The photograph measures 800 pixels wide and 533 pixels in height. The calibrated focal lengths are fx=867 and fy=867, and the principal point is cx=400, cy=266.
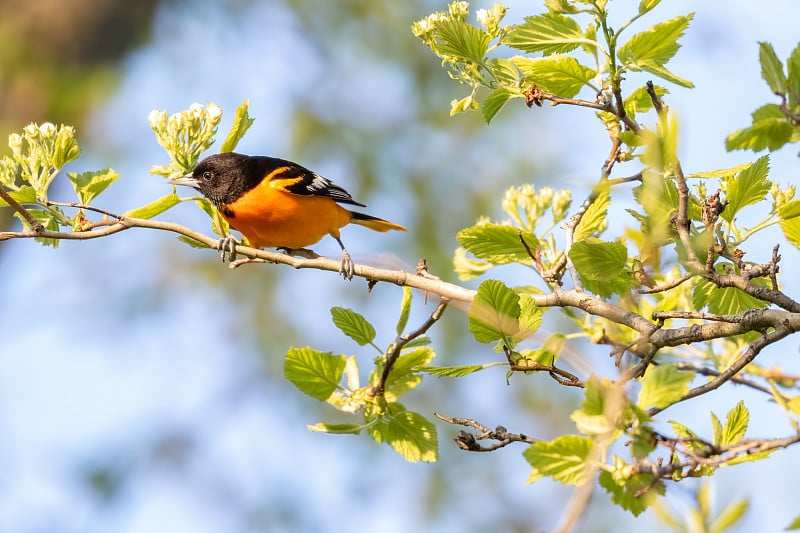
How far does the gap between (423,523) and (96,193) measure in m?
7.21

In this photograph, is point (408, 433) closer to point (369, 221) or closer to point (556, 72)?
point (556, 72)

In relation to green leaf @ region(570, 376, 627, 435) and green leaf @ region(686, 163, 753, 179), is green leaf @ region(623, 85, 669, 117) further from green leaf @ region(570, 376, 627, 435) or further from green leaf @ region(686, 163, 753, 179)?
green leaf @ region(570, 376, 627, 435)

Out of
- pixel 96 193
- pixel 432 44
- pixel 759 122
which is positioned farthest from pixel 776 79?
pixel 96 193

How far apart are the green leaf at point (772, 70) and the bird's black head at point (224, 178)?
304 cm

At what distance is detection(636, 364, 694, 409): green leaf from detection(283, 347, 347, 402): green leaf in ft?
2.64

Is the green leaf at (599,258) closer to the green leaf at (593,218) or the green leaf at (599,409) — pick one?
the green leaf at (593,218)

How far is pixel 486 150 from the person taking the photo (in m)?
10.2

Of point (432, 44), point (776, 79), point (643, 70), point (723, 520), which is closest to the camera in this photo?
point (723, 520)

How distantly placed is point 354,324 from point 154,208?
1.97ft

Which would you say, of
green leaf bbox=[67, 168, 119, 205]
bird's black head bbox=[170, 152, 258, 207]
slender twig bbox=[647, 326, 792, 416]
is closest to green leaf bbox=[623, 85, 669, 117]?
slender twig bbox=[647, 326, 792, 416]

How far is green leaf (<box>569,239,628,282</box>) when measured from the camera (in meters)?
1.79

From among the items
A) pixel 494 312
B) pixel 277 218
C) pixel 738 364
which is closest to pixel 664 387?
pixel 738 364

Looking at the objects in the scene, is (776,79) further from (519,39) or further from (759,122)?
(519,39)

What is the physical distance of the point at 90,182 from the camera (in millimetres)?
2271
